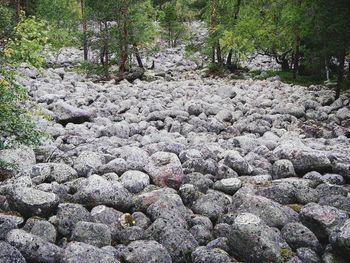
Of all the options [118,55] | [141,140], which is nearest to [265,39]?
[118,55]

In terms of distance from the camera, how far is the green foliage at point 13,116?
7.33 meters

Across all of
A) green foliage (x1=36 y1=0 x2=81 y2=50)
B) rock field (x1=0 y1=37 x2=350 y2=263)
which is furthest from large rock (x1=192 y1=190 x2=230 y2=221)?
green foliage (x1=36 y1=0 x2=81 y2=50)

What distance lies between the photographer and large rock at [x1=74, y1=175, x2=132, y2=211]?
667 cm

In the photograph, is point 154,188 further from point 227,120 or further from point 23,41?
point 227,120

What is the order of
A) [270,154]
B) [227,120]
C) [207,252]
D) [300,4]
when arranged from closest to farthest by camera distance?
[207,252]
[270,154]
[227,120]
[300,4]

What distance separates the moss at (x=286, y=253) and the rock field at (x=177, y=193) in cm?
1

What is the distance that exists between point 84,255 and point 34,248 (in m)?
0.64

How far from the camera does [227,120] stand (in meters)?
14.7

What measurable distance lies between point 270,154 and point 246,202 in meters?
3.42

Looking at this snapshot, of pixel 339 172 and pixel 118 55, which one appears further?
pixel 118 55

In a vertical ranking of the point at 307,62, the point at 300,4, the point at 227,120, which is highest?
the point at 300,4

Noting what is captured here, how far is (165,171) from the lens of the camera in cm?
797

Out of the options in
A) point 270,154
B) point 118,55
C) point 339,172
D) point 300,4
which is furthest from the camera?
point 118,55

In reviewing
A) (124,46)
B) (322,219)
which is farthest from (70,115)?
(124,46)
